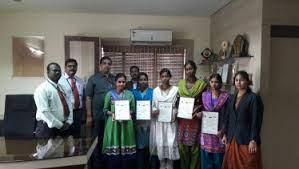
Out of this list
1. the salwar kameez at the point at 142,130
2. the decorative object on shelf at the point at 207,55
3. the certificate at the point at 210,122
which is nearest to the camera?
the certificate at the point at 210,122

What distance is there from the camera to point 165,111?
3289mm

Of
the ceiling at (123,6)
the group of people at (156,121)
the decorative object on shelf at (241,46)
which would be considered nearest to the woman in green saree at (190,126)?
the group of people at (156,121)

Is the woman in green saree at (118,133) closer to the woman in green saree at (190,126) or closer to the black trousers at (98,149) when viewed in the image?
the black trousers at (98,149)

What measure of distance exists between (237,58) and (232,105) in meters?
0.81

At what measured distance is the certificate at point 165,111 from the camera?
10.8ft

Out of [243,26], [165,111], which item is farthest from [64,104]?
[243,26]

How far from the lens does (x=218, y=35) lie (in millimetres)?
4309

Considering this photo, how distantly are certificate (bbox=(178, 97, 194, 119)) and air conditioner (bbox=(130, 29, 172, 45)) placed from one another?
1490mm

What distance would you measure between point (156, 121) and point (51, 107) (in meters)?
1.23

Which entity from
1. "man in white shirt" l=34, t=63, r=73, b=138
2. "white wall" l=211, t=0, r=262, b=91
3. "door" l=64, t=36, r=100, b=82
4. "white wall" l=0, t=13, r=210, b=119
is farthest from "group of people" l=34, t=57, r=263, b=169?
"white wall" l=0, t=13, r=210, b=119

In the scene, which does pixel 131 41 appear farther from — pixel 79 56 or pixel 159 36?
pixel 79 56

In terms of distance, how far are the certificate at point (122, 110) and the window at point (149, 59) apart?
54.4 inches

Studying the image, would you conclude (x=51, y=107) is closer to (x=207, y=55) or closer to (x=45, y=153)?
(x=45, y=153)

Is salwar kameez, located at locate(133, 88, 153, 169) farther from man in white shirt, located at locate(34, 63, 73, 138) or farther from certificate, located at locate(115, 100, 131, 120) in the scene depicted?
man in white shirt, located at locate(34, 63, 73, 138)
